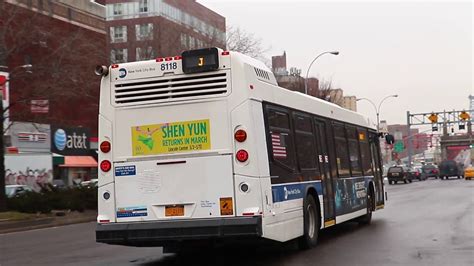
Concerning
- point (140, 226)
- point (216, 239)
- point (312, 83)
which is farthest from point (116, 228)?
point (312, 83)

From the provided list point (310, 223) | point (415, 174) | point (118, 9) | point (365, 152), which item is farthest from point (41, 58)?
point (415, 174)

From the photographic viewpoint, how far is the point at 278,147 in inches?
384

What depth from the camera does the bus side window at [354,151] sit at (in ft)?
47.2

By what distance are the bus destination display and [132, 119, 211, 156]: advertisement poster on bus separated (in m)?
0.79

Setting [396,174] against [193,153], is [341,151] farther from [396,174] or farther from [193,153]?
[396,174]

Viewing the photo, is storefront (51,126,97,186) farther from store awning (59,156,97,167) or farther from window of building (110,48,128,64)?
window of building (110,48,128,64)

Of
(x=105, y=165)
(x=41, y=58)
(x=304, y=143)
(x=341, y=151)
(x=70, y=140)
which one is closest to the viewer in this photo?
(x=105, y=165)

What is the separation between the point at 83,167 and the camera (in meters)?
47.5

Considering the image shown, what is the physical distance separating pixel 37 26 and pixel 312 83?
4189 centimetres

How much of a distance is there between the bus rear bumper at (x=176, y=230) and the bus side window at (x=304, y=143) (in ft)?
8.01

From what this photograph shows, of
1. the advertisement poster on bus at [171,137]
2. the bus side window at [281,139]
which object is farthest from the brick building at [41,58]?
the bus side window at [281,139]

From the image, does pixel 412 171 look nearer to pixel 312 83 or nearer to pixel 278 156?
pixel 312 83

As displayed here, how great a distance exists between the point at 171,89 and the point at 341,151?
553 cm

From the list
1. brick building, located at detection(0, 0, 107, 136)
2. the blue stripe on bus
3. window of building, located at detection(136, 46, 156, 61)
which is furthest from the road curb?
window of building, located at detection(136, 46, 156, 61)
